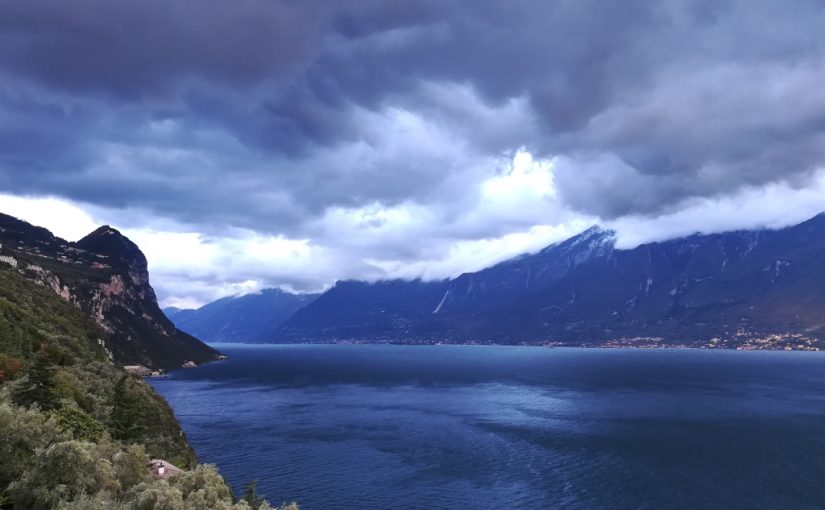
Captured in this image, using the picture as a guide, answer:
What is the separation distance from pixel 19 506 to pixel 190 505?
12.7 metres

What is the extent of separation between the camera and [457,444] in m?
134

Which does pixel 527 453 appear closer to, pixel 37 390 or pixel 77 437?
pixel 77 437

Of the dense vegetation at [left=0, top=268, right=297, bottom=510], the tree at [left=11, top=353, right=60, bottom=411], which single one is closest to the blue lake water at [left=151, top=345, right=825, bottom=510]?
the dense vegetation at [left=0, top=268, right=297, bottom=510]

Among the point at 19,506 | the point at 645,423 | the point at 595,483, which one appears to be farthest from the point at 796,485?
the point at 19,506

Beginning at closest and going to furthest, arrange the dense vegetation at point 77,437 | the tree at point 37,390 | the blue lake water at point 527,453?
the dense vegetation at point 77,437 < the tree at point 37,390 < the blue lake water at point 527,453

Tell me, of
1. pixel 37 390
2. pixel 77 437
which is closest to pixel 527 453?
pixel 77 437

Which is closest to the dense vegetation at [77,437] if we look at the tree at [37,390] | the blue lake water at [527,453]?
the tree at [37,390]

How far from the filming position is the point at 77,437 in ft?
200

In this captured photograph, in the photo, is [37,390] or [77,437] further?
[37,390]

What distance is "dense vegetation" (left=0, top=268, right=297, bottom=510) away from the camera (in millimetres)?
42250

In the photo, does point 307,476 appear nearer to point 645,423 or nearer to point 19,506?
point 19,506

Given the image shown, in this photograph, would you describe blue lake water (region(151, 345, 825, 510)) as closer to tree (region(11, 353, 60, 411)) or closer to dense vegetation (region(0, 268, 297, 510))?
dense vegetation (region(0, 268, 297, 510))

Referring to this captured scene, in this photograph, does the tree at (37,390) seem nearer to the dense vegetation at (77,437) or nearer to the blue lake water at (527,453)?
the dense vegetation at (77,437)

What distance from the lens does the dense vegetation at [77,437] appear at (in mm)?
42250
